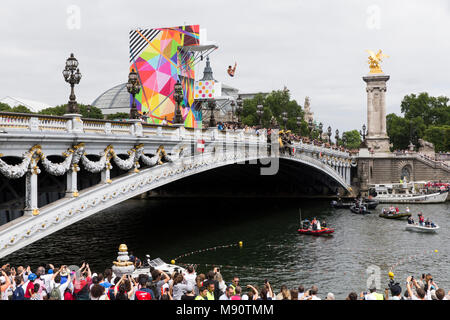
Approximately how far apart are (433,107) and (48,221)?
115 m

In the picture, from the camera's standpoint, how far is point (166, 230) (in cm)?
4472

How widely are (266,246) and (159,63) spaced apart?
43.1 m

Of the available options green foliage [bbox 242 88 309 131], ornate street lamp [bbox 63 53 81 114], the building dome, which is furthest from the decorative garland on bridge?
the building dome

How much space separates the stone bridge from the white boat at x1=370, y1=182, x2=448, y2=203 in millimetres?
37630

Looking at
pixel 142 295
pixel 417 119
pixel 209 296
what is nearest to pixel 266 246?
pixel 209 296

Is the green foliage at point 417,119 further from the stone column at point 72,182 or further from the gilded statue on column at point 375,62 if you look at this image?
the stone column at point 72,182

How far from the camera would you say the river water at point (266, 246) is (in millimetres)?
30406

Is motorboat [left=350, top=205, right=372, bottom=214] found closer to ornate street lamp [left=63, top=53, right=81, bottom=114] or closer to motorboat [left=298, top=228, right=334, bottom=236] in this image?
motorboat [left=298, top=228, right=334, bottom=236]

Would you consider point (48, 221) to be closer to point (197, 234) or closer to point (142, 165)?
point (142, 165)

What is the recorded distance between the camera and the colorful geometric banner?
75250 mm

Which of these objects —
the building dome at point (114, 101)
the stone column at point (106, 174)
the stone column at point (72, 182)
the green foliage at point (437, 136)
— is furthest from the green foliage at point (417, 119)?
the stone column at point (72, 182)

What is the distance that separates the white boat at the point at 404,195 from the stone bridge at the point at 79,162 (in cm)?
3763

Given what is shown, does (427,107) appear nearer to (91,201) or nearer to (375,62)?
(375,62)
